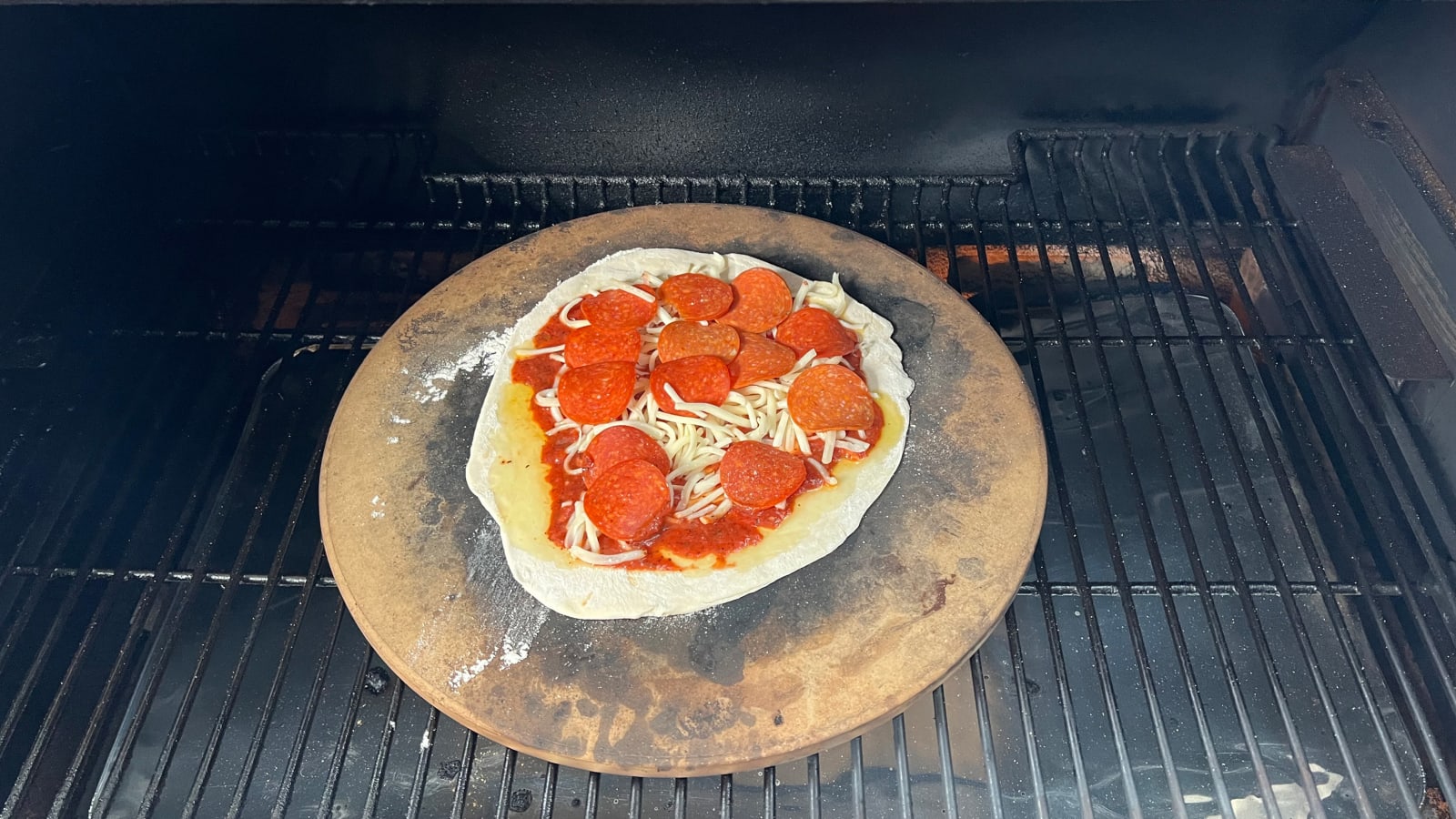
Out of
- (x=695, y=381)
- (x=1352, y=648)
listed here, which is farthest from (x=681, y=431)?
(x=1352, y=648)

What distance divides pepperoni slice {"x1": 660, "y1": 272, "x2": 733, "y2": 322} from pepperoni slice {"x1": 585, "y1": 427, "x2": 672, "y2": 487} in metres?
0.58

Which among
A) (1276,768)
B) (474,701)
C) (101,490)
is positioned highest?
(101,490)

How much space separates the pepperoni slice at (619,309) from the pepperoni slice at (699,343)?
0.15 meters

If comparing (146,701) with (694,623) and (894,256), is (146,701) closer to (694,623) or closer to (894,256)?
(694,623)

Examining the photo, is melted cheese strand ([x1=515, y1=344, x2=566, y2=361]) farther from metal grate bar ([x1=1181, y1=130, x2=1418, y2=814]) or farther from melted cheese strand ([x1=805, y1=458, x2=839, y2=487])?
metal grate bar ([x1=1181, y1=130, x2=1418, y2=814])

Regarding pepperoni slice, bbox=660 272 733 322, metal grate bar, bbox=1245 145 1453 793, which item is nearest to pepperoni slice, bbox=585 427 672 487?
pepperoni slice, bbox=660 272 733 322

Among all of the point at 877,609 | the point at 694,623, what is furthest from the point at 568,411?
the point at 877,609

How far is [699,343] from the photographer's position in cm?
314

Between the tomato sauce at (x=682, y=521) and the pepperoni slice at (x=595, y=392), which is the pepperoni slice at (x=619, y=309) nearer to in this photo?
the pepperoni slice at (x=595, y=392)

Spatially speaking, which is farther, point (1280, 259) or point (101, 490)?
point (1280, 259)

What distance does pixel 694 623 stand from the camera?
2.51 meters

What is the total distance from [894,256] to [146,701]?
3.08 m

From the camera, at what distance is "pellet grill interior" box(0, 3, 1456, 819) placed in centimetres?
285

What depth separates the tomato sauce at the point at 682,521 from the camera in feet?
8.64
